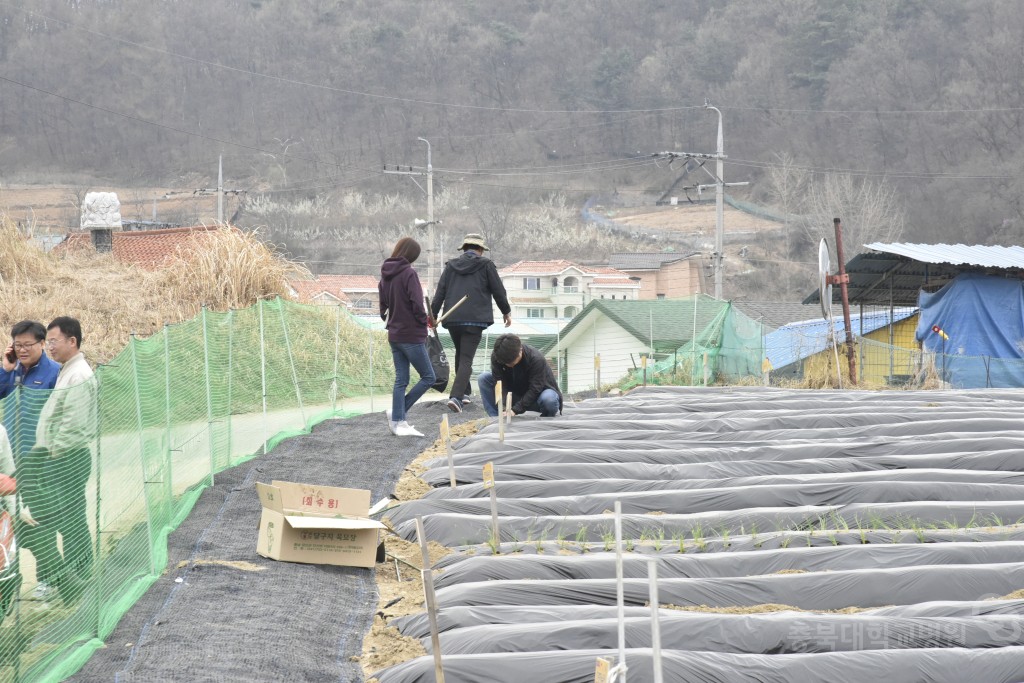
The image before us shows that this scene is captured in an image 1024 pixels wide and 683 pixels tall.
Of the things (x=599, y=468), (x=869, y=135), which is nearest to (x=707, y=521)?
(x=599, y=468)

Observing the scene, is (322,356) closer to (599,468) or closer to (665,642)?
(599,468)

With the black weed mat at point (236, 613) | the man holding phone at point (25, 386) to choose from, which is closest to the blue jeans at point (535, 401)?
the black weed mat at point (236, 613)

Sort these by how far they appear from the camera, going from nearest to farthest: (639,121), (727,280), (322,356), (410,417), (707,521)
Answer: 1. (707,521)
2. (410,417)
3. (322,356)
4. (727,280)
5. (639,121)

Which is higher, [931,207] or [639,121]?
[639,121]

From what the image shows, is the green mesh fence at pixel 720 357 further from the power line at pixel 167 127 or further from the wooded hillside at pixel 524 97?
the power line at pixel 167 127

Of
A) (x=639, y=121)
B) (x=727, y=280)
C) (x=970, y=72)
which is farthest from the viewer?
(x=639, y=121)

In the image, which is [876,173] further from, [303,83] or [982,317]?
[982,317]

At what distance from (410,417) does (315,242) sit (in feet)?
168

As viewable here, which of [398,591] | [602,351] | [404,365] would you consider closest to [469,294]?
[404,365]

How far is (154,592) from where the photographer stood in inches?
227

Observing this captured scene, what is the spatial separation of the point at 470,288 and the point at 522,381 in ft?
3.70

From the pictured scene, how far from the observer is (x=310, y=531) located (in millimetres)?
6250

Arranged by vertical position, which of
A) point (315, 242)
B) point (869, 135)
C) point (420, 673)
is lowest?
point (420, 673)

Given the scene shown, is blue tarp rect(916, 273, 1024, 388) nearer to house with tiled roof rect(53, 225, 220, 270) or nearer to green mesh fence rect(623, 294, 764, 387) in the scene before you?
green mesh fence rect(623, 294, 764, 387)
